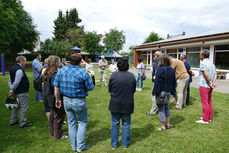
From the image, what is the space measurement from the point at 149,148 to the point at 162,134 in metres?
0.80

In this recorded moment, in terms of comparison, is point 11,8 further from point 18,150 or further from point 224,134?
point 224,134

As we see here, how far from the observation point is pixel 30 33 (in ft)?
89.0

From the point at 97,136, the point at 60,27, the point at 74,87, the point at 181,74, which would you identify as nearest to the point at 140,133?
the point at 97,136

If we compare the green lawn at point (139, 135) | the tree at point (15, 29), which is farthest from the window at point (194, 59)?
the tree at point (15, 29)

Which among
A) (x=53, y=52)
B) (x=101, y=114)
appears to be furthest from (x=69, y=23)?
(x=101, y=114)

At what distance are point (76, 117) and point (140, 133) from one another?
1.78 meters

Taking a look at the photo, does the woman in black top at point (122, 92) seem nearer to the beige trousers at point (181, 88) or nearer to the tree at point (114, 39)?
the beige trousers at point (181, 88)

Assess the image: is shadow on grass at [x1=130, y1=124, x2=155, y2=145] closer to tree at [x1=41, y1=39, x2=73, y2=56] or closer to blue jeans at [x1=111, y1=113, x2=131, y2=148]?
blue jeans at [x1=111, y1=113, x2=131, y2=148]

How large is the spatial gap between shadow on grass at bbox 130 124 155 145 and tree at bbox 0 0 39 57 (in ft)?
72.2

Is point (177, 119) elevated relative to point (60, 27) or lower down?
lower down

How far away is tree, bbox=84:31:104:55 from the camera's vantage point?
4059cm

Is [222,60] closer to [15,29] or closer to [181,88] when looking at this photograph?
[181,88]

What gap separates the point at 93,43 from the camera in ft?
133

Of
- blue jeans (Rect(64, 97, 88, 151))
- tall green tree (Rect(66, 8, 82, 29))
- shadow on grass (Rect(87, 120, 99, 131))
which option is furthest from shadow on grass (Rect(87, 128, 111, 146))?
tall green tree (Rect(66, 8, 82, 29))
